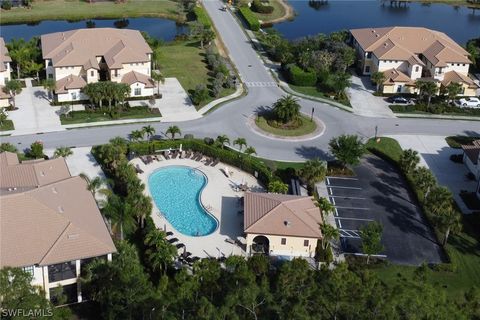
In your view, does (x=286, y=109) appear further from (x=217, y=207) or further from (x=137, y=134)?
(x=217, y=207)

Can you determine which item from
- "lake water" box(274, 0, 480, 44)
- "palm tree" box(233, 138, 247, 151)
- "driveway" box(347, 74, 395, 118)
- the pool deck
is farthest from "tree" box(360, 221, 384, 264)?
"lake water" box(274, 0, 480, 44)

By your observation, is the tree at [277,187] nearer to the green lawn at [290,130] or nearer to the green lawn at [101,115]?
the green lawn at [290,130]

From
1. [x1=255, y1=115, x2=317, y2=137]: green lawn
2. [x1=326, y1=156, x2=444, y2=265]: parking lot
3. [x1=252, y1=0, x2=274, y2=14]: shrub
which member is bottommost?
[x1=326, y1=156, x2=444, y2=265]: parking lot

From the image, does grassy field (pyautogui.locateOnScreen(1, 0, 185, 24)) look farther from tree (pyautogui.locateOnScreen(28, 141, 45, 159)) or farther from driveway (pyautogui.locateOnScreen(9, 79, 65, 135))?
tree (pyautogui.locateOnScreen(28, 141, 45, 159))

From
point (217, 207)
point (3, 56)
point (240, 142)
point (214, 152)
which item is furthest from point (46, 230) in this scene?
point (3, 56)

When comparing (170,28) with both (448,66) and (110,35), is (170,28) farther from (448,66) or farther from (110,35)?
(448,66)

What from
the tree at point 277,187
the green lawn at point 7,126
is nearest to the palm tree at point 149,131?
the green lawn at point 7,126
